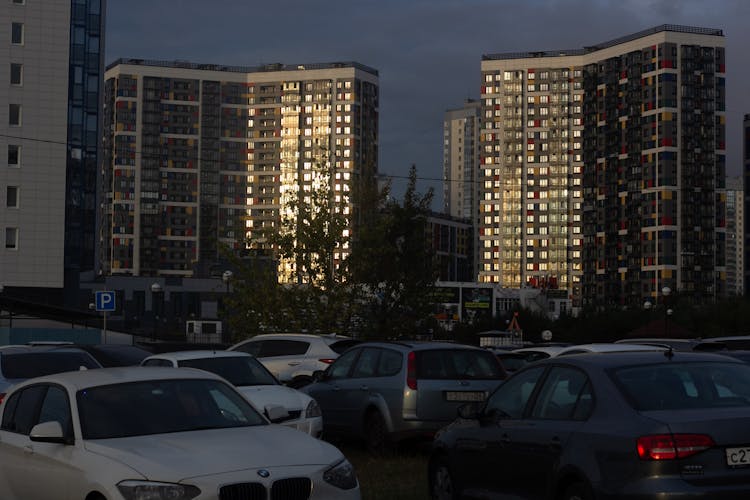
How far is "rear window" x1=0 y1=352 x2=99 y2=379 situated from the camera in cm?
1674

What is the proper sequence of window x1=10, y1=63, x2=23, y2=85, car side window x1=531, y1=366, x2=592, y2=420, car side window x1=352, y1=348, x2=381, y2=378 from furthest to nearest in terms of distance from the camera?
1. window x1=10, y1=63, x2=23, y2=85
2. car side window x1=352, y1=348, x2=381, y2=378
3. car side window x1=531, y1=366, x2=592, y2=420

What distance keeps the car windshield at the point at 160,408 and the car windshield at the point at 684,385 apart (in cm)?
281

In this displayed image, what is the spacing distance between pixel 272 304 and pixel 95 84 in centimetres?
5685

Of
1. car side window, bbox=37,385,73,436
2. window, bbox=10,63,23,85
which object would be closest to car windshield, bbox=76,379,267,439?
car side window, bbox=37,385,73,436

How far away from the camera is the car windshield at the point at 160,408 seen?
8648 millimetres

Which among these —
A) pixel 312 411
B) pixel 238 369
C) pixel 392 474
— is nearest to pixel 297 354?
pixel 238 369

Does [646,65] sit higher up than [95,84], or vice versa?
[646,65]

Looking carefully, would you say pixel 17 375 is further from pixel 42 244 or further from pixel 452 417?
pixel 42 244

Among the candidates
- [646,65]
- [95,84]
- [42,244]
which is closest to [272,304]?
[42,244]

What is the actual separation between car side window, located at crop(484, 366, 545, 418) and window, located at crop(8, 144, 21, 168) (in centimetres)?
7924

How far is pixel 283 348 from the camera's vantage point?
2323 cm

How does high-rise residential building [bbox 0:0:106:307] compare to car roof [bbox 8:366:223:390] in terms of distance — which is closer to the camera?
A: car roof [bbox 8:366:223:390]

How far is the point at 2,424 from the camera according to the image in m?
9.79

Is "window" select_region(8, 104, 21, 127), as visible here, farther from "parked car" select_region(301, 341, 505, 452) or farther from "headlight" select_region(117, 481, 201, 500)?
"headlight" select_region(117, 481, 201, 500)
